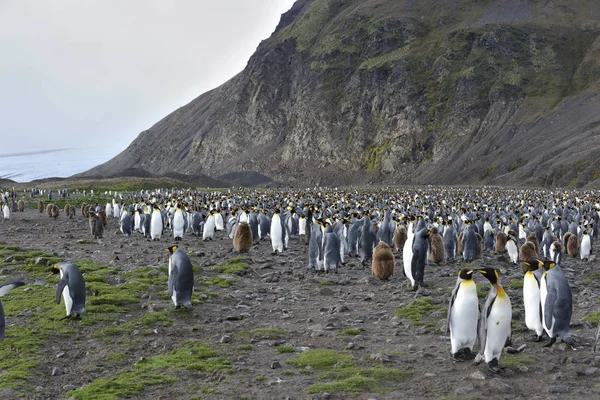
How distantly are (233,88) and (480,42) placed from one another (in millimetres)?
56640

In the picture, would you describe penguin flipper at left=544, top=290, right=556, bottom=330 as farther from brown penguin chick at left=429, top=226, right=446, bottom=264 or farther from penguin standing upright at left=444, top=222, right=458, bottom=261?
penguin standing upright at left=444, top=222, right=458, bottom=261

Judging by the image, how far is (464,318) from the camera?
627 centimetres

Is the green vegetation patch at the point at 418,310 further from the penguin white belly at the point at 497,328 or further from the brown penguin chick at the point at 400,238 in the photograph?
the brown penguin chick at the point at 400,238

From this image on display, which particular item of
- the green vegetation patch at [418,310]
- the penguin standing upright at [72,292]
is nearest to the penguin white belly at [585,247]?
the green vegetation patch at [418,310]

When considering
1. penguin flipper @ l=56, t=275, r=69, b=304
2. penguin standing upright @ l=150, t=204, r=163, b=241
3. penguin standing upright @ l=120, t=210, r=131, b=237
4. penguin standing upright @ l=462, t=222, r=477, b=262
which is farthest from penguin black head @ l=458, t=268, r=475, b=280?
penguin standing upright @ l=120, t=210, r=131, b=237

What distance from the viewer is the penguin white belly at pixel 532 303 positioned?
23.6ft

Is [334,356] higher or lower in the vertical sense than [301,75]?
lower

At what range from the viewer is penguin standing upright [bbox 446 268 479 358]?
627cm

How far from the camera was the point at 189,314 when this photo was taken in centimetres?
877

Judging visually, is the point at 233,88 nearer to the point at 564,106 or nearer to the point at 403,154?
the point at 403,154

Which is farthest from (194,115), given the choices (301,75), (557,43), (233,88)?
(557,43)

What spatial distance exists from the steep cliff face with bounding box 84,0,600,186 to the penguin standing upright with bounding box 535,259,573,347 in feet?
181

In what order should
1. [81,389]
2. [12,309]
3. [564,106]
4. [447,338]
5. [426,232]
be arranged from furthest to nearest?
1. [564,106]
2. [426,232]
3. [12,309]
4. [447,338]
5. [81,389]

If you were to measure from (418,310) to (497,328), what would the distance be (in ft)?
9.45
